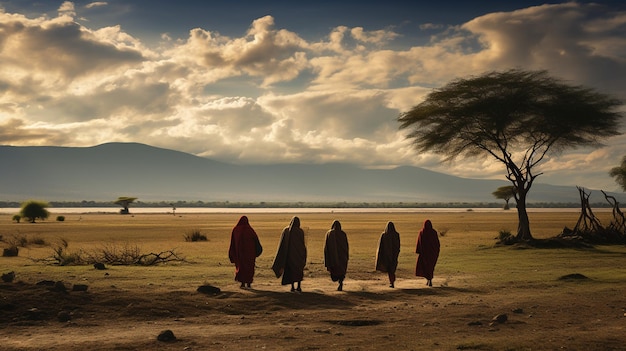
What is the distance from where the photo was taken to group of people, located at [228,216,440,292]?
56.6ft

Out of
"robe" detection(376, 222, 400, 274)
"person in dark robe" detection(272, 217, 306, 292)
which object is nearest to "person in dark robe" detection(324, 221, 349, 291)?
"person in dark robe" detection(272, 217, 306, 292)

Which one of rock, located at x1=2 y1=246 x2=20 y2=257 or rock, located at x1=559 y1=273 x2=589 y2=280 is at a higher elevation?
rock, located at x1=559 y1=273 x2=589 y2=280

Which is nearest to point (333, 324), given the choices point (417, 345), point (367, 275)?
point (417, 345)

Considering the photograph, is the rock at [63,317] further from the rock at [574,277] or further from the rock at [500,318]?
the rock at [574,277]

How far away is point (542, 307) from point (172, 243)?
28.4 m

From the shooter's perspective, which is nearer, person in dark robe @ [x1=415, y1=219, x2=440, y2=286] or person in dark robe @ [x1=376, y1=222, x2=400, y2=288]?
person in dark robe @ [x1=376, y1=222, x2=400, y2=288]

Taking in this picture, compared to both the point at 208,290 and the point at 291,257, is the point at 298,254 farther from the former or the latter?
the point at 208,290

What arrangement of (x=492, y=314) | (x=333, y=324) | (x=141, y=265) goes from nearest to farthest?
(x=333, y=324) → (x=492, y=314) → (x=141, y=265)

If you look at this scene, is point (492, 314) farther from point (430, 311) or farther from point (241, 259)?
point (241, 259)

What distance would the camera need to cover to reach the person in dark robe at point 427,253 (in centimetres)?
1911

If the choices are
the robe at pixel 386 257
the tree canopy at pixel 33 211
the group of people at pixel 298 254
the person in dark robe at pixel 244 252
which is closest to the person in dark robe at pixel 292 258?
the group of people at pixel 298 254

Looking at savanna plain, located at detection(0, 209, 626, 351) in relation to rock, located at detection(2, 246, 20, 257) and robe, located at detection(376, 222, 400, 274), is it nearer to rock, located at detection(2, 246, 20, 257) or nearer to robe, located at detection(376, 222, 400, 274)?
robe, located at detection(376, 222, 400, 274)

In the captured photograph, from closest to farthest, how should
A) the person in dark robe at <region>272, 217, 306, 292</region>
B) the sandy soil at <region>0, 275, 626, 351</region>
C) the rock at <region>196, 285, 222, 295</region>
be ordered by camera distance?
1. the sandy soil at <region>0, 275, 626, 351</region>
2. the rock at <region>196, 285, 222, 295</region>
3. the person in dark robe at <region>272, 217, 306, 292</region>

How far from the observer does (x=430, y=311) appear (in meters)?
14.4
